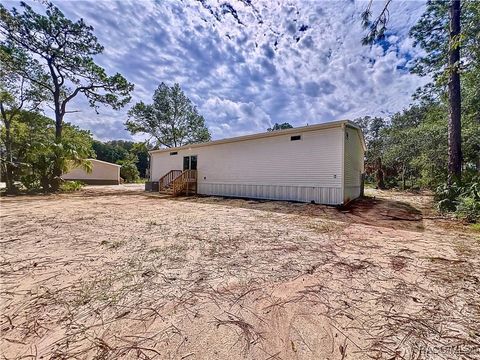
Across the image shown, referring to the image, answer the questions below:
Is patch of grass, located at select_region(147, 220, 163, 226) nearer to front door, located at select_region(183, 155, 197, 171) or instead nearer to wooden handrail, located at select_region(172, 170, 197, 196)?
wooden handrail, located at select_region(172, 170, 197, 196)

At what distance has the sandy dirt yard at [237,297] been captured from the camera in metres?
1.43

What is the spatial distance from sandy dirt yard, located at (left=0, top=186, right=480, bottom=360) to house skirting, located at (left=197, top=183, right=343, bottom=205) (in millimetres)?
4652

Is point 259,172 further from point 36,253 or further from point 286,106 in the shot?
point 286,106

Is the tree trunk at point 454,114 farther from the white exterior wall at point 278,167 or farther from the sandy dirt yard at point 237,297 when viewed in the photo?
the sandy dirt yard at point 237,297

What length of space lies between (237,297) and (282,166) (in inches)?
330

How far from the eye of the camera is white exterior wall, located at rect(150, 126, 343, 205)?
28.2 feet

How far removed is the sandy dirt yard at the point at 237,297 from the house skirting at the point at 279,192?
15.3ft

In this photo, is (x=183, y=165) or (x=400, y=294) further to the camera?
(x=183, y=165)

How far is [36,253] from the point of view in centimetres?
304

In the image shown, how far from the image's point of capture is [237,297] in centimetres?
204

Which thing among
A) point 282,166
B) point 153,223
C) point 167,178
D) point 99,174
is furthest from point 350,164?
point 99,174

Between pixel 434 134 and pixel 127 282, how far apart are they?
13.9m

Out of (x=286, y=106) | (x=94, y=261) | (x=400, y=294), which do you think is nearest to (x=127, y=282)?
(x=94, y=261)

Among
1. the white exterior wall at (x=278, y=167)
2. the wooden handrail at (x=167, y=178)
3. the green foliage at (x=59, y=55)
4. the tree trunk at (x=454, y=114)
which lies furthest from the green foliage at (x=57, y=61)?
the tree trunk at (x=454, y=114)
